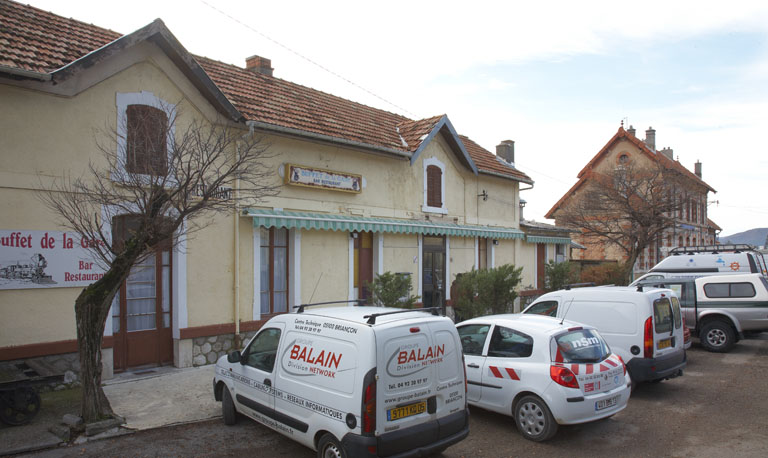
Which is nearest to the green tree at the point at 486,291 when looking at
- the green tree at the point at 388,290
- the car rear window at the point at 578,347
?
the green tree at the point at 388,290

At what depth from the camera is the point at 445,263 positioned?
16.8m

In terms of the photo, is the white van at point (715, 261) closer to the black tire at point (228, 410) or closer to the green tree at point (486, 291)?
the green tree at point (486, 291)

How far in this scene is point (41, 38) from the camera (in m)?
9.07

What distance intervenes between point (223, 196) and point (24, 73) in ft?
12.4

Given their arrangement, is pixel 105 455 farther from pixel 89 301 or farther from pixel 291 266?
pixel 291 266

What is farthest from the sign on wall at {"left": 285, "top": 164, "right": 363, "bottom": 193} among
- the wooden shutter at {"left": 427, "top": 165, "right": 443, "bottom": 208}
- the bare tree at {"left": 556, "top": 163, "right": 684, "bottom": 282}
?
the bare tree at {"left": 556, "top": 163, "right": 684, "bottom": 282}

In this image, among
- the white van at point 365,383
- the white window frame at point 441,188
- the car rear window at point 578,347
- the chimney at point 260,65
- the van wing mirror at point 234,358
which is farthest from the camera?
the white window frame at point 441,188

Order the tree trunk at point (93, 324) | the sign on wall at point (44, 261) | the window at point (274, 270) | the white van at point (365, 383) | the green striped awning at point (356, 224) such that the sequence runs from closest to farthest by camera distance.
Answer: the white van at point (365, 383) < the tree trunk at point (93, 324) < the sign on wall at point (44, 261) < the green striped awning at point (356, 224) < the window at point (274, 270)

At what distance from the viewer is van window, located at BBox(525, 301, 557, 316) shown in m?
9.91

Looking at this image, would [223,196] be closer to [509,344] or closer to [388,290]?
[388,290]

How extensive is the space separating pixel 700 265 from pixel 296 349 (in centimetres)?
1590

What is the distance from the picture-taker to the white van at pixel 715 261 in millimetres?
16078

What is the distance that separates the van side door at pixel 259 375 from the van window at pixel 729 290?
39.7 ft

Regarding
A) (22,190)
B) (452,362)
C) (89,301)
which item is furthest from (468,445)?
(22,190)
